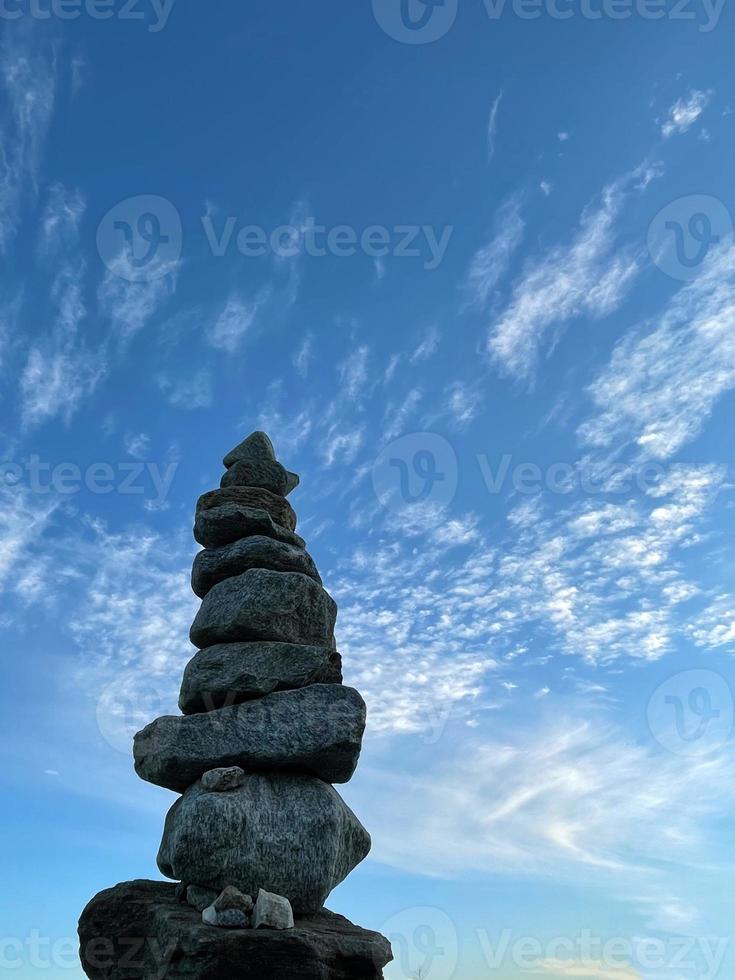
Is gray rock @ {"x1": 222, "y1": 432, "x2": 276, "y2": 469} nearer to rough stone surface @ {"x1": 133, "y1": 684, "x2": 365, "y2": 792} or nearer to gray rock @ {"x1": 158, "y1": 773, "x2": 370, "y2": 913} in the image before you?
rough stone surface @ {"x1": 133, "y1": 684, "x2": 365, "y2": 792}

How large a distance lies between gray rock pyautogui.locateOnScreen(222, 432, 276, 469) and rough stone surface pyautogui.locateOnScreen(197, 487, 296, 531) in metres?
1.26

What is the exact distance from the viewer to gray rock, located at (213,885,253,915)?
14.2 m

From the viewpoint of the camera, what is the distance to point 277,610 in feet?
61.1

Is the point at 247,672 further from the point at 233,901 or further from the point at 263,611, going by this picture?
the point at 233,901

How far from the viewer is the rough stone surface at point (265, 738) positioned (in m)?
16.8

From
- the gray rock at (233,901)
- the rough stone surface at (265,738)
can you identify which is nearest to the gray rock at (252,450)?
the rough stone surface at (265,738)

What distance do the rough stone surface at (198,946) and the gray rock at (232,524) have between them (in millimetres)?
8161

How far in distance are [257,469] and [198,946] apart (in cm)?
1224

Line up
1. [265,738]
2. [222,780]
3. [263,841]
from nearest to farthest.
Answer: [263,841], [222,780], [265,738]

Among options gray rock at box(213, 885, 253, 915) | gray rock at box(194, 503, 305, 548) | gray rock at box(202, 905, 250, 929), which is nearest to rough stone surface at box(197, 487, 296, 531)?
gray rock at box(194, 503, 305, 548)

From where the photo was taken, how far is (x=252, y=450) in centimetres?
2270

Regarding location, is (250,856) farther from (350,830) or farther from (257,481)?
(257,481)

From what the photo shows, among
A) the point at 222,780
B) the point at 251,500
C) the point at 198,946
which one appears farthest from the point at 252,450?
Answer: the point at 198,946

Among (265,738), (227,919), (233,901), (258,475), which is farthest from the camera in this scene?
(258,475)
